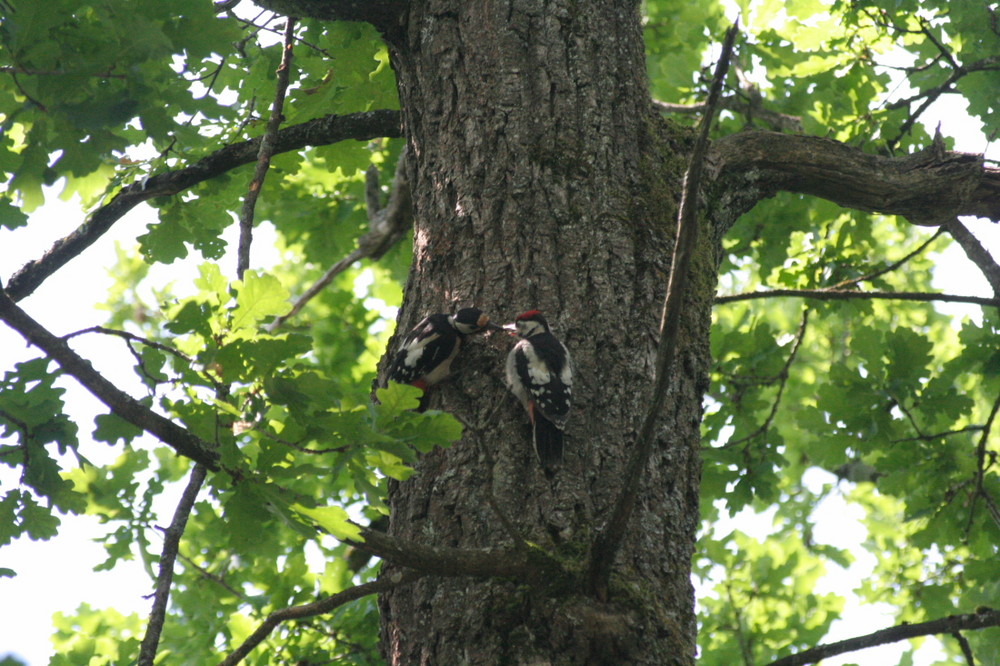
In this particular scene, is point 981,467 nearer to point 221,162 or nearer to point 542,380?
point 542,380

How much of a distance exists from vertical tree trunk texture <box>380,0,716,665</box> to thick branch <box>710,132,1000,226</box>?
317 millimetres

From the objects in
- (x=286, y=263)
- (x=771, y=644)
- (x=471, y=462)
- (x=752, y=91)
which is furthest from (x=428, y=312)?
(x=286, y=263)

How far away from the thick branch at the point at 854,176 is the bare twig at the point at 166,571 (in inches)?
79.9

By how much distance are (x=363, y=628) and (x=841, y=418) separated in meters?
2.60

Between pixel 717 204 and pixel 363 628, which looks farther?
pixel 363 628

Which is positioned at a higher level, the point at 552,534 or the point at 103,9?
the point at 103,9

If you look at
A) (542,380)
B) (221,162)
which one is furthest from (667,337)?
(221,162)

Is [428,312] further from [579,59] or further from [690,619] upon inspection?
[690,619]

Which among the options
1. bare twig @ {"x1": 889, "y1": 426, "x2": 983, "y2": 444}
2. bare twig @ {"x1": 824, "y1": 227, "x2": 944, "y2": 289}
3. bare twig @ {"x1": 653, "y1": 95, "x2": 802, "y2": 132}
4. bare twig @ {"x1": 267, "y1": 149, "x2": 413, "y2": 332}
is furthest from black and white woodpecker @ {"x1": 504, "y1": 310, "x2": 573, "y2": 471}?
bare twig @ {"x1": 267, "y1": 149, "x2": 413, "y2": 332}

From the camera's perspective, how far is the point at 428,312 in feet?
9.31

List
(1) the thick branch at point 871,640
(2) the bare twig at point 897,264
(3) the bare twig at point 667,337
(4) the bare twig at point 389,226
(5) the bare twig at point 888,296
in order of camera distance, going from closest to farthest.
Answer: (3) the bare twig at point 667,337 < (1) the thick branch at point 871,640 < (5) the bare twig at point 888,296 < (2) the bare twig at point 897,264 < (4) the bare twig at point 389,226

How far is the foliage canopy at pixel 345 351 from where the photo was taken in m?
2.15

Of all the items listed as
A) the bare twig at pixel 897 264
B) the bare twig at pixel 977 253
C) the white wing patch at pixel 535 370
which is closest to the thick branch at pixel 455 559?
the white wing patch at pixel 535 370

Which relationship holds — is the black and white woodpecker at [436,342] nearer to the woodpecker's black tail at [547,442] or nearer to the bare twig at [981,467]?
the woodpecker's black tail at [547,442]
